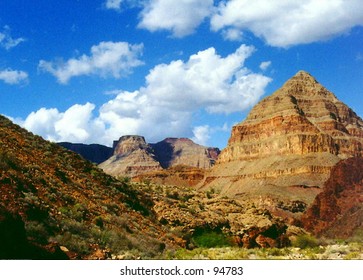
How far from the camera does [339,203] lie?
3975 cm

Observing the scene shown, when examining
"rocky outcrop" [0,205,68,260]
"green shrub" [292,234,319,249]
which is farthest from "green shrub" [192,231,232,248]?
"rocky outcrop" [0,205,68,260]

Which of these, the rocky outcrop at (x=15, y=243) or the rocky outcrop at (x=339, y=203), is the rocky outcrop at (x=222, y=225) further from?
the rocky outcrop at (x=15, y=243)

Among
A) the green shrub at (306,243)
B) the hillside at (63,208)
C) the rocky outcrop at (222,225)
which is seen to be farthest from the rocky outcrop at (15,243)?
the green shrub at (306,243)

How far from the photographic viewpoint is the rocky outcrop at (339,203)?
33.5 metres

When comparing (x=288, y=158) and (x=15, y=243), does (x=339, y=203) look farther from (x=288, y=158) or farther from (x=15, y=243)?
(x=288, y=158)

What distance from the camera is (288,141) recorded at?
597 feet

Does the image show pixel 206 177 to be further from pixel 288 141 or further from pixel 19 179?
pixel 19 179

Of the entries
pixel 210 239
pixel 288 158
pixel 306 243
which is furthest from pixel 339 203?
pixel 288 158

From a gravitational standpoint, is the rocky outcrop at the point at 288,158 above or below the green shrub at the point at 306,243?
above

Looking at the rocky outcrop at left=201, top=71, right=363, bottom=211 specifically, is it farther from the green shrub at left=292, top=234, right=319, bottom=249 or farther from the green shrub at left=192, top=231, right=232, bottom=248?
the green shrub at left=292, top=234, right=319, bottom=249

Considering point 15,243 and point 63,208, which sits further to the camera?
point 63,208

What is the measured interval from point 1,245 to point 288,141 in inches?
6842
